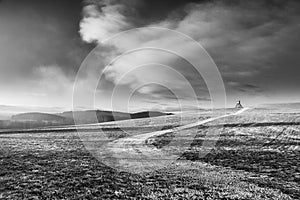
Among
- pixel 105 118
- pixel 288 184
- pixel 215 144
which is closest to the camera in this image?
pixel 288 184

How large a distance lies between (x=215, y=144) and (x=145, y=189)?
Answer: 1772cm

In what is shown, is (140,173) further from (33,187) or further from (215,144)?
(215,144)

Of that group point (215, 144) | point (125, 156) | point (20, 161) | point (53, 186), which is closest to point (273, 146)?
point (215, 144)

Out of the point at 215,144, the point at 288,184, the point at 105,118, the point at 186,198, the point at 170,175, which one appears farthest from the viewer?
→ the point at 105,118

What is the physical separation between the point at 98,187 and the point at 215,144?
18677 mm

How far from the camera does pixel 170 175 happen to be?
13.5 m

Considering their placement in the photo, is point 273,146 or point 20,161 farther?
point 273,146

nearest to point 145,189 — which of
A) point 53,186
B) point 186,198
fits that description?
point 186,198

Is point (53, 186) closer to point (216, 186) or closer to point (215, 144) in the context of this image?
point (216, 186)

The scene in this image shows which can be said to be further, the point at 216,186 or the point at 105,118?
the point at 105,118

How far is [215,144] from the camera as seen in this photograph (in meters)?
26.7

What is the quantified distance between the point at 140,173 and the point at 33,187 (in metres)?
5.80

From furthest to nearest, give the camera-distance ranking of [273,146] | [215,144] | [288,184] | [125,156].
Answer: [215,144] → [273,146] → [125,156] → [288,184]

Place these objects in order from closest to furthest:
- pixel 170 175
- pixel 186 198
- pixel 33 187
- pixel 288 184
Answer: pixel 186 198
pixel 33 187
pixel 288 184
pixel 170 175
